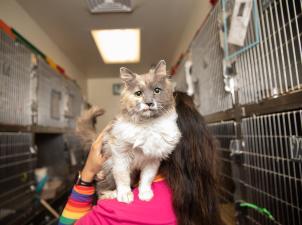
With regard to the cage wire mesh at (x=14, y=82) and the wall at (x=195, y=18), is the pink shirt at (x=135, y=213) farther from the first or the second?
the wall at (x=195, y=18)

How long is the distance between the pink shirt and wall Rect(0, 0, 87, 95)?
5.91 ft

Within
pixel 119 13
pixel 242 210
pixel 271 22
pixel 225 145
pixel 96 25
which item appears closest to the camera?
pixel 271 22

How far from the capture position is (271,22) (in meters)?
0.90

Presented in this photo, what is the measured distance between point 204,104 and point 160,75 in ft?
3.03

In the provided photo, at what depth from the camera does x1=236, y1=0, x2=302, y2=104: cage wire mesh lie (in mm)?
776

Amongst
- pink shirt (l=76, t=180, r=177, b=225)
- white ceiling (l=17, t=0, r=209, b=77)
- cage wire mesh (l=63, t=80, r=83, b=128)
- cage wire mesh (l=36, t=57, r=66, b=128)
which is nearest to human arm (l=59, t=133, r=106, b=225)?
pink shirt (l=76, t=180, r=177, b=225)

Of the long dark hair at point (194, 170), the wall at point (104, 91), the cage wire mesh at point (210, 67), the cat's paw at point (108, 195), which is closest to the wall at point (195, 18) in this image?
the cage wire mesh at point (210, 67)

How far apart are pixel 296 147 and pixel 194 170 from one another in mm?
357

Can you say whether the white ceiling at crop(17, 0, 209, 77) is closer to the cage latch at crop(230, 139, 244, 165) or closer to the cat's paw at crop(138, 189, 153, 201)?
the cage latch at crop(230, 139, 244, 165)

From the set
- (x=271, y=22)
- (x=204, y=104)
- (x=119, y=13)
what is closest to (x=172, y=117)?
(x=271, y=22)

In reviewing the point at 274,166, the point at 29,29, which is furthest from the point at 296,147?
the point at 29,29

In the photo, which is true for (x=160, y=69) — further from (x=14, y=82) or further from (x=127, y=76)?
(x=14, y=82)

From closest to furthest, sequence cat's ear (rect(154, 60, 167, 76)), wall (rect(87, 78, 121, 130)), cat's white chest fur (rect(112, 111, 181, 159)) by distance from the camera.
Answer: cat's white chest fur (rect(112, 111, 181, 159)), cat's ear (rect(154, 60, 167, 76)), wall (rect(87, 78, 121, 130))

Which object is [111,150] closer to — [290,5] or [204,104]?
[290,5]
